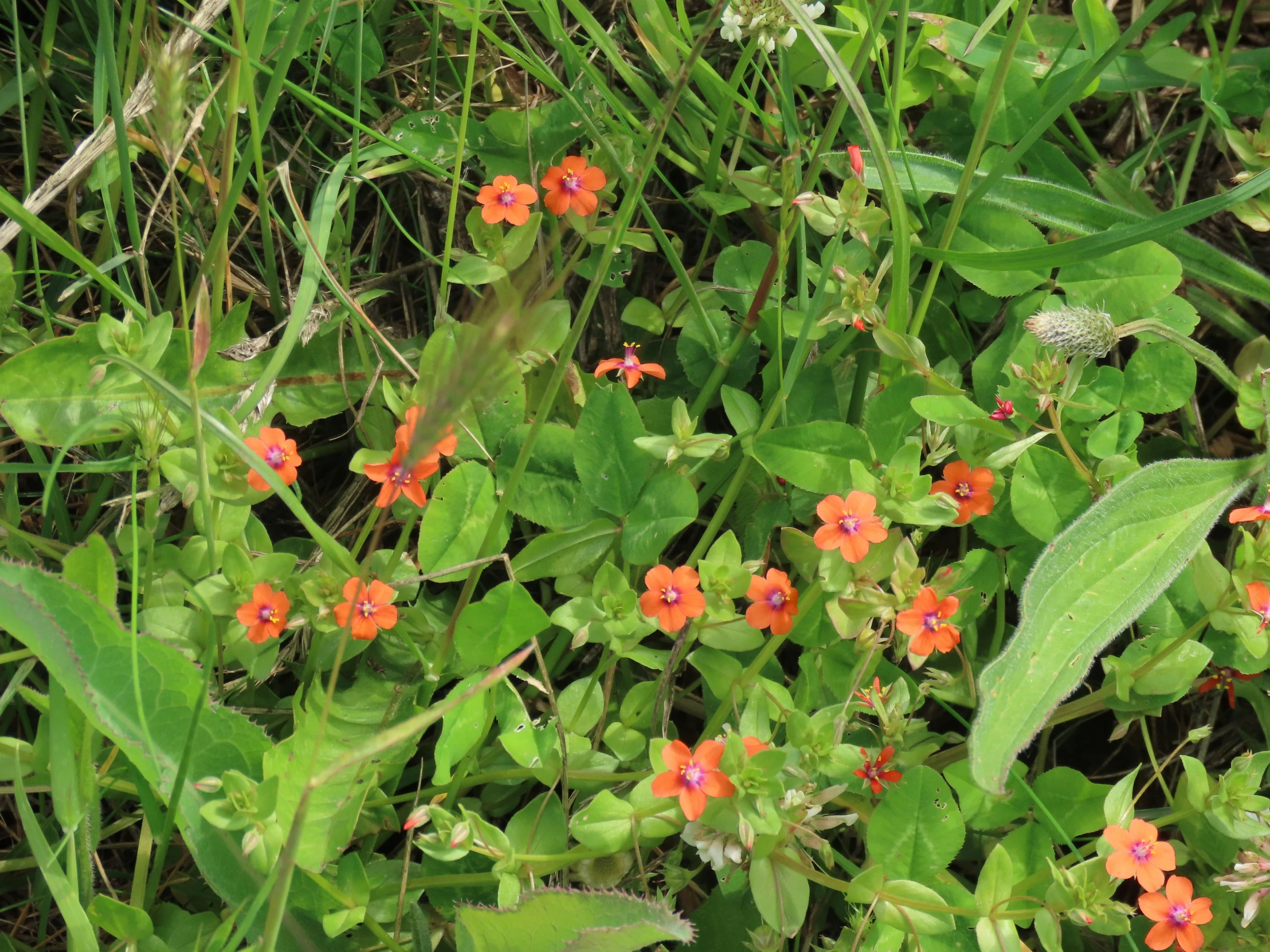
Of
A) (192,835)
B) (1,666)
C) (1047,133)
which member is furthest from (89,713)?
(1047,133)

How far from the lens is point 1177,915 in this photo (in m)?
1.97

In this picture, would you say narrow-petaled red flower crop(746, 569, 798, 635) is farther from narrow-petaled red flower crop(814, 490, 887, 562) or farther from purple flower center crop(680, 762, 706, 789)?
purple flower center crop(680, 762, 706, 789)

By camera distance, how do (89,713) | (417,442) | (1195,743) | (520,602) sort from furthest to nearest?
1. (1195,743)
2. (520,602)
3. (89,713)
4. (417,442)

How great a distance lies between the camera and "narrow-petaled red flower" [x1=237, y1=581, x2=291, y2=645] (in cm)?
201

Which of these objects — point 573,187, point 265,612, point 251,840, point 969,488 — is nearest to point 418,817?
point 251,840

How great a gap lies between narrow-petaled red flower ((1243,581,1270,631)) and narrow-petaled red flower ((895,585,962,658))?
57 cm

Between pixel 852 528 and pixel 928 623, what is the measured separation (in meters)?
0.23

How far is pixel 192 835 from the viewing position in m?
1.93

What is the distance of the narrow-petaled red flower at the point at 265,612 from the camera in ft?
6.59

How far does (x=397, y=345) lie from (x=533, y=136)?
24.3 inches

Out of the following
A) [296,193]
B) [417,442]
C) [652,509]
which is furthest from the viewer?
[296,193]

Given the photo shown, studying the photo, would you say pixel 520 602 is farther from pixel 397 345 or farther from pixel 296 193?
pixel 296 193

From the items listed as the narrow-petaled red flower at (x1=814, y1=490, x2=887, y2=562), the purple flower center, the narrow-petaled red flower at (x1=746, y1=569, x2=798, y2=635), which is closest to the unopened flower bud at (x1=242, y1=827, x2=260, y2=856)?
the purple flower center

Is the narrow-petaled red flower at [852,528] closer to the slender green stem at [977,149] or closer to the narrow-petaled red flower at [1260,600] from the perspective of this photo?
the slender green stem at [977,149]
